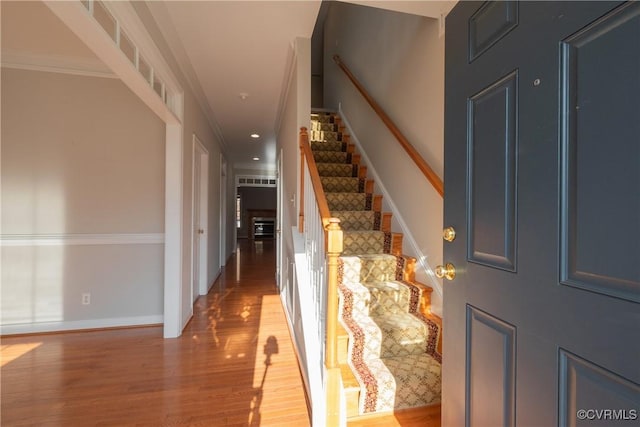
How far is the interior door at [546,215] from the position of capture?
1.87 ft

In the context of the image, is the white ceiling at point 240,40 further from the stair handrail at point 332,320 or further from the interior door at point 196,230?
the stair handrail at point 332,320

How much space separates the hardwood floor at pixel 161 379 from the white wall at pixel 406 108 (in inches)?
48.6

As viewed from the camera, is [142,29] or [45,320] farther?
[45,320]

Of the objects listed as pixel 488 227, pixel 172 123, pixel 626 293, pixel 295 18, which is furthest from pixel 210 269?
pixel 626 293

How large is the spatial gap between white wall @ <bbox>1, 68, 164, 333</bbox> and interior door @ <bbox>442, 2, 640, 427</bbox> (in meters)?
3.03

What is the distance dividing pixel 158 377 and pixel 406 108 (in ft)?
9.60

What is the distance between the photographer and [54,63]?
8.71 feet

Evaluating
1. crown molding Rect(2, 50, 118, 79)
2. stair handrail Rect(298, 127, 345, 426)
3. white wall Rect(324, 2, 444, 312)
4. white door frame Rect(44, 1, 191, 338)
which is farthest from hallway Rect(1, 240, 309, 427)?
crown molding Rect(2, 50, 118, 79)

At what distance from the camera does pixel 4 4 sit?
1922mm

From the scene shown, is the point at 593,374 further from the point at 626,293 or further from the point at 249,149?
the point at 249,149

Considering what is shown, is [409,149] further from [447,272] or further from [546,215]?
[546,215]

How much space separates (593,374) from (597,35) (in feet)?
2.48

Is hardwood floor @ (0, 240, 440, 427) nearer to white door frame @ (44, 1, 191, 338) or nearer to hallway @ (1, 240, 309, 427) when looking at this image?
hallway @ (1, 240, 309, 427)

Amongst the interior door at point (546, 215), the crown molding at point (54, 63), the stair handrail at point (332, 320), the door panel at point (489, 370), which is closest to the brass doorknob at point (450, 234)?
the interior door at point (546, 215)
